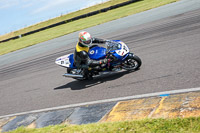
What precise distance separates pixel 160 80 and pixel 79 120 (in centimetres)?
245

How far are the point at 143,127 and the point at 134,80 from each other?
3.07m

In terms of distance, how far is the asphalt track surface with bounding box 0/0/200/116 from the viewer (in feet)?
21.0

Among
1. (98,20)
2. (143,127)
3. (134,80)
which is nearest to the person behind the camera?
(143,127)

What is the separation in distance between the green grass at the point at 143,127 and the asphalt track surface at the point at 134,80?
167 centimetres

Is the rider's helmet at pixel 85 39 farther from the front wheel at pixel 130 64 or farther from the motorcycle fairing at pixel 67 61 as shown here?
the front wheel at pixel 130 64

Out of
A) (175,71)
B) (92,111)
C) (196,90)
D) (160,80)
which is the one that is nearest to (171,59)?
(175,71)

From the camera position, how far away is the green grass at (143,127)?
380cm

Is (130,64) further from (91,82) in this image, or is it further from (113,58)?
(91,82)

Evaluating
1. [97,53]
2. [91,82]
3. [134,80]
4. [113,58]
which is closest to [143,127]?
[134,80]

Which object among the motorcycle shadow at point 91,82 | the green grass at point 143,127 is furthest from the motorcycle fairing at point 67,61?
the green grass at point 143,127

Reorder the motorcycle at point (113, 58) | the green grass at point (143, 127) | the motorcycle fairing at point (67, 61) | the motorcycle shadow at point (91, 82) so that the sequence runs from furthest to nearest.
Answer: the motorcycle fairing at point (67, 61)
the motorcycle shadow at point (91, 82)
the motorcycle at point (113, 58)
the green grass at point (143, 127)

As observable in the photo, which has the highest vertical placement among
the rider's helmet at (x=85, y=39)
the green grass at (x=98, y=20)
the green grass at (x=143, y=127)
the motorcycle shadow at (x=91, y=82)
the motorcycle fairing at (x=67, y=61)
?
the green grass at (x=98, y=20)

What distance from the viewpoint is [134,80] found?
7.11 meters

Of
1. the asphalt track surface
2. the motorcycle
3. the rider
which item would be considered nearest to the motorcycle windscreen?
the motorcycle
